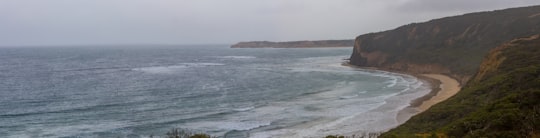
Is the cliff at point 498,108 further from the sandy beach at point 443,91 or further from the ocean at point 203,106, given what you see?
the ocean at point 203,106

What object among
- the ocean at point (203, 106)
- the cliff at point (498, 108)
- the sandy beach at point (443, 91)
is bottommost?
the sandy beach at point (443, 91)

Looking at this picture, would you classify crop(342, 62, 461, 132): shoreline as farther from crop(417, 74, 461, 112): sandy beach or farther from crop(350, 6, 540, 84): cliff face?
crop(350, 6, 540, 84): cliff face

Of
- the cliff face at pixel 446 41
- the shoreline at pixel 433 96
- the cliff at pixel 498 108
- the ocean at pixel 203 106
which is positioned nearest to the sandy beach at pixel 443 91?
the shoreline at pixel 433 96

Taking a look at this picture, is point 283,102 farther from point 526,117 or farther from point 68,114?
point 526,117

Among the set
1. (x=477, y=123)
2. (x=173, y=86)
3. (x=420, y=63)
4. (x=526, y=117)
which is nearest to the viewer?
(x=526, y=117)

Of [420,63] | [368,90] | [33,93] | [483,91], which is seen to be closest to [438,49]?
[420,63]

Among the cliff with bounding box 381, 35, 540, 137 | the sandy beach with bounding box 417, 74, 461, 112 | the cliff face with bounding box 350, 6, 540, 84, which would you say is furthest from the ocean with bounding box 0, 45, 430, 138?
the cliff face with bounding box 350, 6, 540, 84

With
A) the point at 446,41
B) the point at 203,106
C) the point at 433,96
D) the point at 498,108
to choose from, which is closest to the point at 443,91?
the point at 433,96
